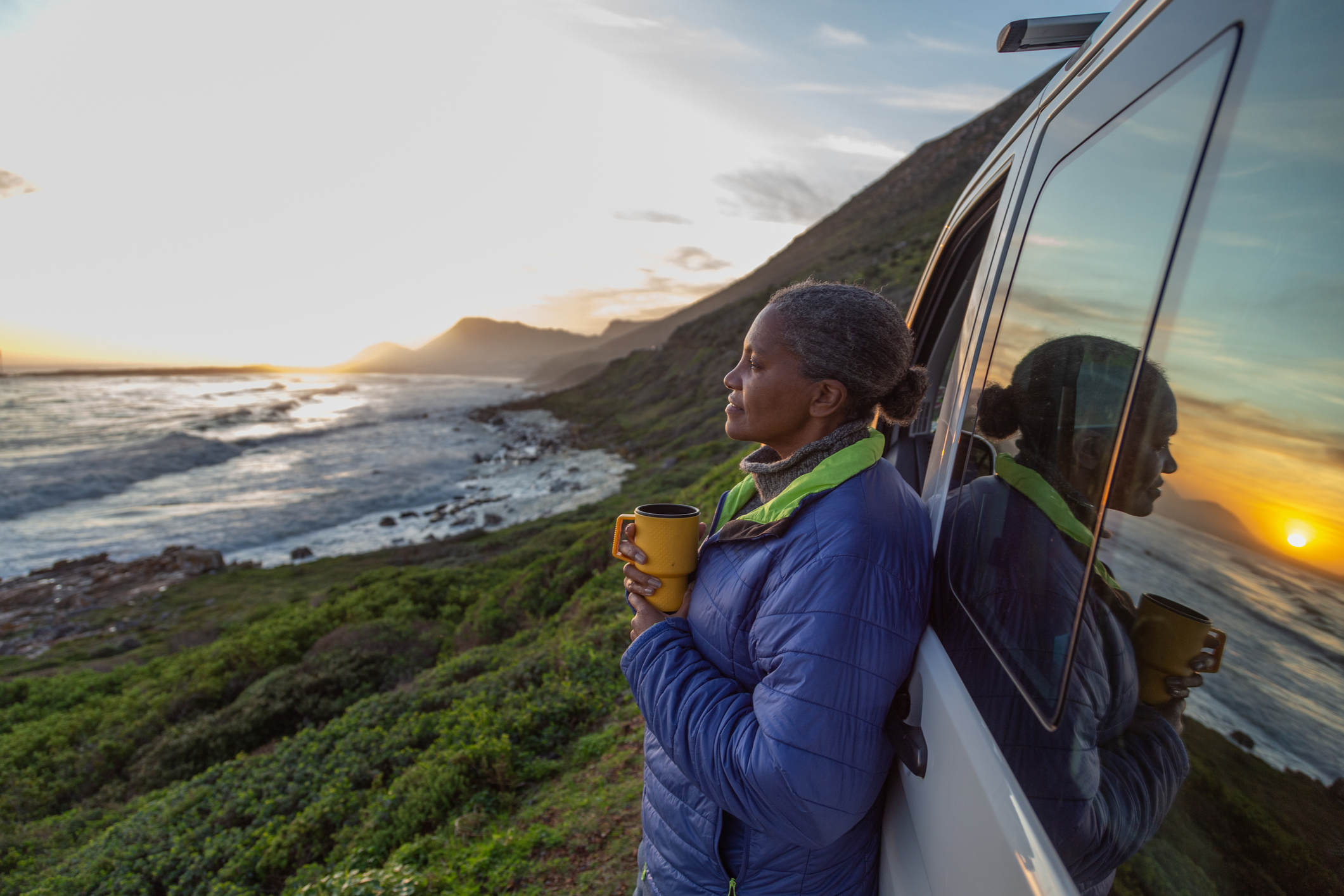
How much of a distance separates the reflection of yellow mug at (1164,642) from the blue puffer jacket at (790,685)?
54 centimetres

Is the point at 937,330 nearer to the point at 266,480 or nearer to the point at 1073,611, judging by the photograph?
the point at 1073,611

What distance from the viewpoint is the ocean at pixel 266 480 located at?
2077 centimetres

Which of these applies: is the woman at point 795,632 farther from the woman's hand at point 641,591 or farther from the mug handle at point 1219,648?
the mug handle at point 1219,648


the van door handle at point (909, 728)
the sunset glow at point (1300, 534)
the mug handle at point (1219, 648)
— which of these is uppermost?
the sunset glow at point (1300, 534)

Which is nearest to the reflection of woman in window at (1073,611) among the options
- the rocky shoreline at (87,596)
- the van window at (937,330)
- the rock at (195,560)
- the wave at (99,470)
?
the van window at (937,330)

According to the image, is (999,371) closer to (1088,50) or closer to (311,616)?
(1088,50)

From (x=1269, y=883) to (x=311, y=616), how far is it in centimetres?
1209

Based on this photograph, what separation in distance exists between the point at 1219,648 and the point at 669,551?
112 centimetres

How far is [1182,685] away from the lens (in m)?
0.70

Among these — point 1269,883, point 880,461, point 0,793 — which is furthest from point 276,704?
point 1269,883

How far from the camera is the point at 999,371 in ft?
4.59

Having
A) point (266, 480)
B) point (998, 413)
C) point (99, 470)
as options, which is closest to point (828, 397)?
point (998, 413)

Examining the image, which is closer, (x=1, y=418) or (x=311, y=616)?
(x=311, y=616)

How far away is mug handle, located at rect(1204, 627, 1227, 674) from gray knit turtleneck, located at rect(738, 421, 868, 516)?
0.85m
